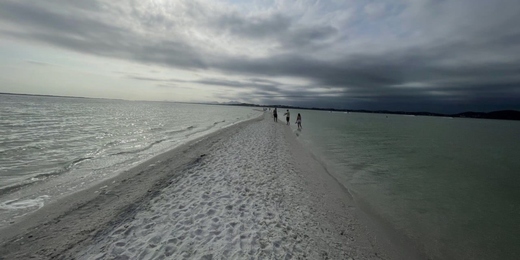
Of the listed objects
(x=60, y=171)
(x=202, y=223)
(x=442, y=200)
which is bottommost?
(x=442, y=200)

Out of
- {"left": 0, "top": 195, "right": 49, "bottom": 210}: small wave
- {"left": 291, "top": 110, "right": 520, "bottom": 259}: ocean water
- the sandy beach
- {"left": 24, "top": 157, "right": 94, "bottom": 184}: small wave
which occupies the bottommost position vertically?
{"left": 291, "top": 110, "right": 520, "bottom": 259}: ocean water

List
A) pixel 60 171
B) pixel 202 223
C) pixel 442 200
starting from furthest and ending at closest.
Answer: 1. pixel 60 171
2. pixel 442 200
3. pixel 202 223

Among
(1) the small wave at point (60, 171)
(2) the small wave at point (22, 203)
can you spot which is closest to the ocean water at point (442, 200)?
(2) the small wave at point (22, 203)

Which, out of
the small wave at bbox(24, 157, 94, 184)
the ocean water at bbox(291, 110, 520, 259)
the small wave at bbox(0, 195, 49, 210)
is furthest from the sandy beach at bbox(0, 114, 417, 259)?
the small wave at bbox(24, 157, 94, 184)

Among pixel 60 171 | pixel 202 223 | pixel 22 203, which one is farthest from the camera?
pixel 60 171

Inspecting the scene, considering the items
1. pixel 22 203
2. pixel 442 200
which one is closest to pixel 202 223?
pixel 22 203

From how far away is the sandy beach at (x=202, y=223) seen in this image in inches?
193

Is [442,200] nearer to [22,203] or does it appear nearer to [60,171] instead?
[22,203]

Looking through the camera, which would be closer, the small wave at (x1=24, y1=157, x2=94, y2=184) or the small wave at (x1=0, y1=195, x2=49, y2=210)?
the small wave at (x1=0, y1=195, x2=49, y2=210)

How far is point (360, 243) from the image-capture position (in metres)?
5.93

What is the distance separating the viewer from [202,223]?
5.90m

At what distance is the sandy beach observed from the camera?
4902 mm

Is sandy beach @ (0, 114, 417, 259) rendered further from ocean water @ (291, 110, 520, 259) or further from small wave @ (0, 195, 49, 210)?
ocean water @ (291, 110, 520, 259)

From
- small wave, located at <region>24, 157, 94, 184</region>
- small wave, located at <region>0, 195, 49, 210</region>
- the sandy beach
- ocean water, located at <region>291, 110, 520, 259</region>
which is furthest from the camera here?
small wave, located at <region>24, 157, 94, 184</region>
